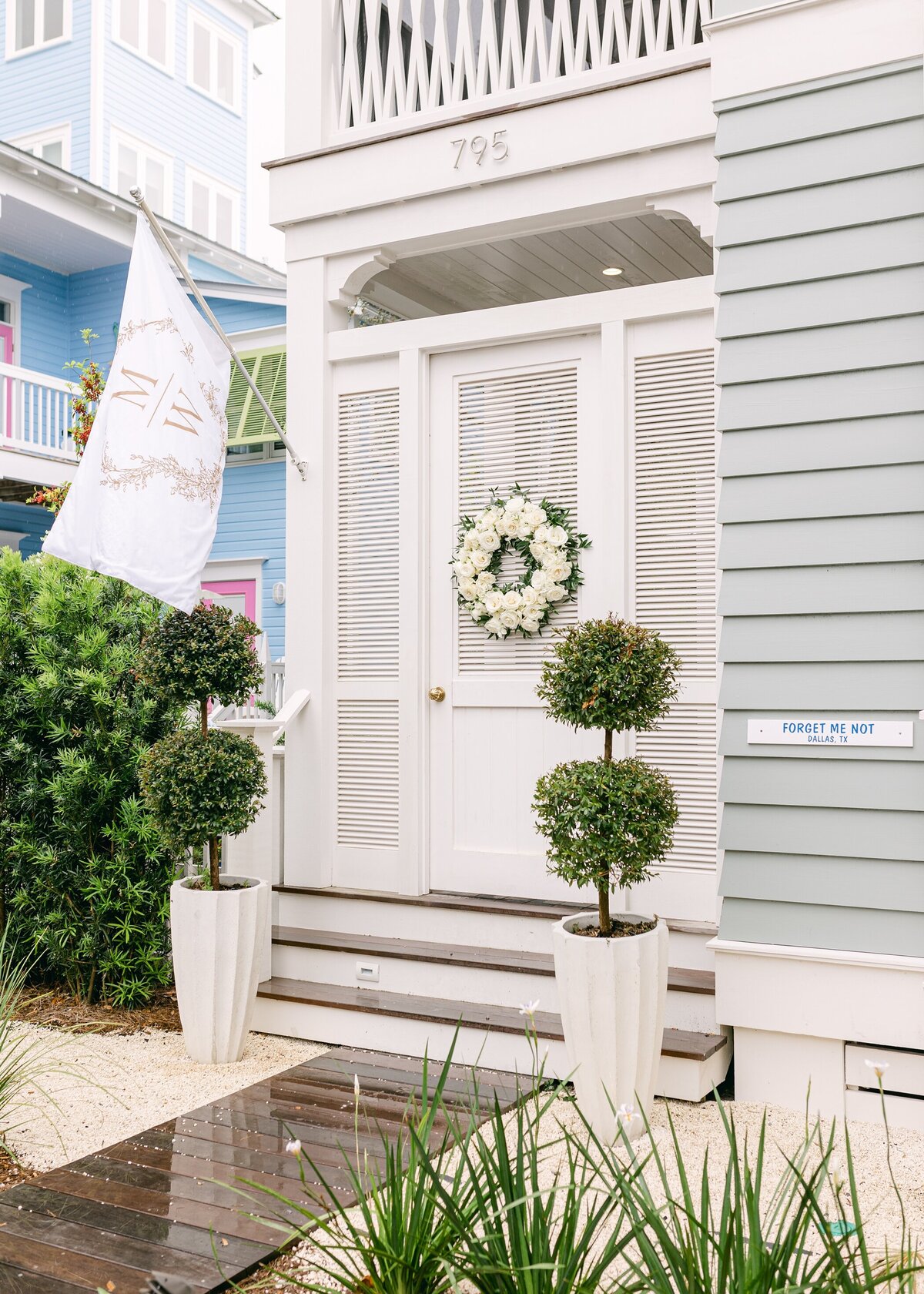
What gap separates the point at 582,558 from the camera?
4.44m

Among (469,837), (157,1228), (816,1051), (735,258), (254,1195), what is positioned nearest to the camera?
(157,1228)

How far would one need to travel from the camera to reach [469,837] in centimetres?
468

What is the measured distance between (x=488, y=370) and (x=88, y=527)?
1.78 metres

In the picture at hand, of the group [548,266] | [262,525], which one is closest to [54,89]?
[262,525]

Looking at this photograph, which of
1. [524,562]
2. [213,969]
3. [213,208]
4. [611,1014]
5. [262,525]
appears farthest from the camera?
[213,208]

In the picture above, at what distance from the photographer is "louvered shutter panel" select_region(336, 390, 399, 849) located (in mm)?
4812

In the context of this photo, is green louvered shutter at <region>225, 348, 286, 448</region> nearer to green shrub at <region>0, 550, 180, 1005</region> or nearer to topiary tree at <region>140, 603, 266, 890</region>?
green shrub at <region>0, 550, 180, 1005</region>

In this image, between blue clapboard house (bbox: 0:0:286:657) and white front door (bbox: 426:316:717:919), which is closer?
white front door (bbox: 426:316:717:919)

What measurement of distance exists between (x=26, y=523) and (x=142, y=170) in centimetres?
436

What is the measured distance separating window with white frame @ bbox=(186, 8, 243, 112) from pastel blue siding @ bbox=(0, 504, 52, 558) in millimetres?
5806

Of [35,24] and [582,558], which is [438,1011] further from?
[35,24]

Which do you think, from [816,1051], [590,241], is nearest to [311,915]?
[816,1051]

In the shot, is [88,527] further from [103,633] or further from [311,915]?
[311,915]

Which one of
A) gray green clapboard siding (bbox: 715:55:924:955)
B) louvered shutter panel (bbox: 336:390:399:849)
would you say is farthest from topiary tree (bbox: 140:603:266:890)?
gray green clapboard siding (bbox: 715:55:924:955)
